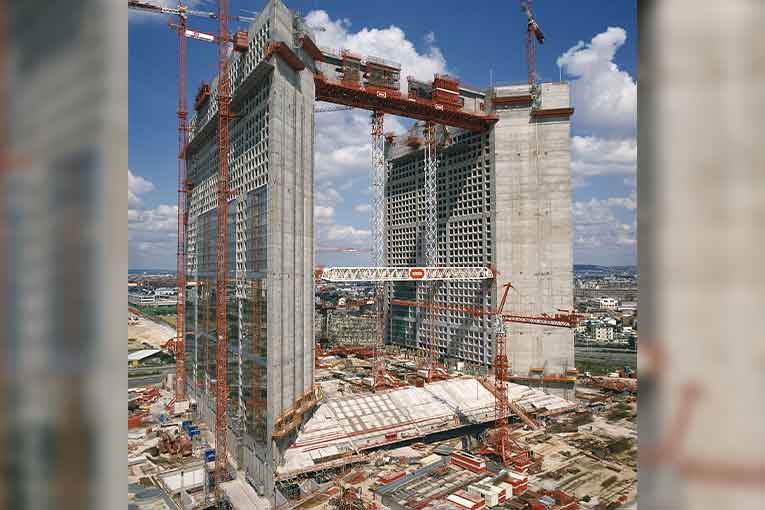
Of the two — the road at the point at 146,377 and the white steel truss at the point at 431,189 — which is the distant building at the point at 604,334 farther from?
the road at the point at 146,377

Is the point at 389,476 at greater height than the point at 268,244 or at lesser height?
lesser

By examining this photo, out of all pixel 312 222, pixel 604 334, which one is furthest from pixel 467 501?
pixel 604 334

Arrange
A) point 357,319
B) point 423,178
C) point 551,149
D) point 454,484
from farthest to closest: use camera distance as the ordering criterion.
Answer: point 357,319, point 423,178, point 551,149, point 454,484

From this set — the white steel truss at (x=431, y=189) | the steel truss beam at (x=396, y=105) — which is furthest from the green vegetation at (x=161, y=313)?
the steel truss beam at (x=396, y=105)

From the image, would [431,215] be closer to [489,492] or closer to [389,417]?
[389,417]
